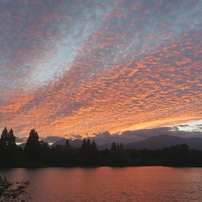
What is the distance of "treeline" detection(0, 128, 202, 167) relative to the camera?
85.8m

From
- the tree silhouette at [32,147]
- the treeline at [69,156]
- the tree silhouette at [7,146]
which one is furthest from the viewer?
the tree silhouette at [32,147]

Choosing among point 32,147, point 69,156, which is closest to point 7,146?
point 32,147

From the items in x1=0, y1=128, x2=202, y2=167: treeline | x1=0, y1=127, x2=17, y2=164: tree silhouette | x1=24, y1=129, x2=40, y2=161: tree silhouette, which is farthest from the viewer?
x1=24, y1=129, x2=40, y2=161: tree silhouette

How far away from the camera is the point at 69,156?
9575 cm

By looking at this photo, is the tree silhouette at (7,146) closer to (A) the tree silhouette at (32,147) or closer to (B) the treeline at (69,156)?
(B) the treeline at (69,156)

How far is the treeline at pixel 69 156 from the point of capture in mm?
85812

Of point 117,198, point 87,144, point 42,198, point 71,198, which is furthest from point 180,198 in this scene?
point 87,144

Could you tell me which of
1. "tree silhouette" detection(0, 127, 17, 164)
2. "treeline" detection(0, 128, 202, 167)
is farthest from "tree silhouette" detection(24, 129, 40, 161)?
"tree silhouette" detection(0, 127, 17, 164)

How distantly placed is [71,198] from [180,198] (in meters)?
14.7

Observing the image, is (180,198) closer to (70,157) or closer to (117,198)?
(117,198)

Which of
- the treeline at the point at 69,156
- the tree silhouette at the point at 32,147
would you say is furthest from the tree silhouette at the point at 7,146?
the tree silhouette at the point at 32,147

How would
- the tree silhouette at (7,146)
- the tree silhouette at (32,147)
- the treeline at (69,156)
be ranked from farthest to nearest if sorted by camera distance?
the tree silhouette at (32,147), the treeline at (69,156), the tree silhouette at (7,146)

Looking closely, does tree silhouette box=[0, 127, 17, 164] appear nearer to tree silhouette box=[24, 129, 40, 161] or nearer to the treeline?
the treeline

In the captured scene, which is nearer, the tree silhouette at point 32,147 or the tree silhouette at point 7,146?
the tree silhouette at point 7,146
